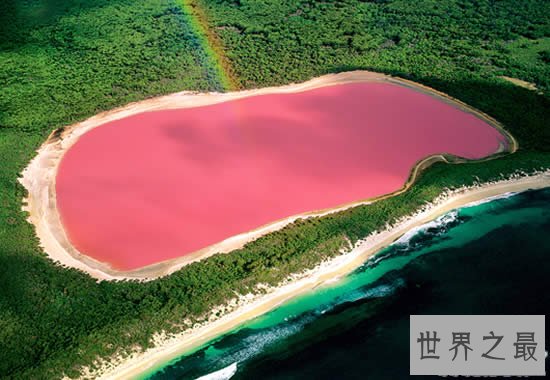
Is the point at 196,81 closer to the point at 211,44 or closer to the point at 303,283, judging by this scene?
the point at 211,44

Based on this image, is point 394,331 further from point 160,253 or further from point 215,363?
point 160,253

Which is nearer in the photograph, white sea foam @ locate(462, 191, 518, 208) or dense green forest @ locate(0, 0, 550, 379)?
dense green forest @ locate(0, 0, 550, 379)

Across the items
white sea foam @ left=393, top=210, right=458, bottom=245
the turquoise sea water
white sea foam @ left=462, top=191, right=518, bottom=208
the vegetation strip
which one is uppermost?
the vegetation strip

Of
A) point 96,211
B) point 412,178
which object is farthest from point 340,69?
point 96,211

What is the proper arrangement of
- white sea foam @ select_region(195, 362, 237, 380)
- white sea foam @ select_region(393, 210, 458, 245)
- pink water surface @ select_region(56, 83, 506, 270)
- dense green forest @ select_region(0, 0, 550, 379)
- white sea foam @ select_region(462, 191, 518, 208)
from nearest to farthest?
white sea foam @ select_region(195, 362, 237, 380)
dense green forest @ select_region(0, 0, 550, 379)
white sea foam @ select_region(393, 210, 458, 245)
pink water surface @ select_region(56, 83, 506, 270)
white sea foam @ select_region(462, 191, 518, 208)

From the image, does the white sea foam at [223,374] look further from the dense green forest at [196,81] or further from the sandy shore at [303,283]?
the dense green forest at [196,81]

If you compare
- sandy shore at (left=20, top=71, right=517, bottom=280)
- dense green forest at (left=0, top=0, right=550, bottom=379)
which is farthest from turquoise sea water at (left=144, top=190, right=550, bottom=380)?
sandy shore at (left=20, top=71, right=517, bottom=280)

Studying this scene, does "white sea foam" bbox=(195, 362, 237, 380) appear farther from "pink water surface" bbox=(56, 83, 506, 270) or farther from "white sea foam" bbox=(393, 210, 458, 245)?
"white sea foam" bbox=(393, 210, 458, 245)
